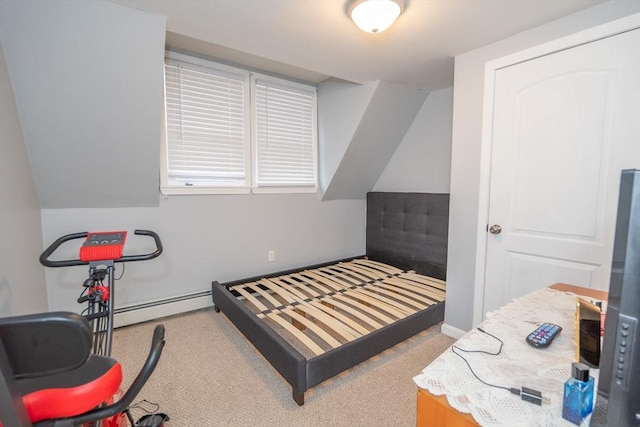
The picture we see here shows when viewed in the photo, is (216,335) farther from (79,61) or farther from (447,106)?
(447,106)

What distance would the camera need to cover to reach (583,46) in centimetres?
160

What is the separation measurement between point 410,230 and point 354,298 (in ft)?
3.87

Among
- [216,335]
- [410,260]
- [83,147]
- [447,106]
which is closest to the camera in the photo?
[83,147]

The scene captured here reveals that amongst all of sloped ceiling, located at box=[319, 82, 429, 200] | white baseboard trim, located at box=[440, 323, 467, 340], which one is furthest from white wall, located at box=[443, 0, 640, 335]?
sloped ceiling, located at box=[319, 82, 429, 200]

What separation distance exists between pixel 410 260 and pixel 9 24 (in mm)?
3587

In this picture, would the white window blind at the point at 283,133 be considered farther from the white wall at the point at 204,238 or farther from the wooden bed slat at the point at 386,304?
the wooden bed slat at the point at 386,304

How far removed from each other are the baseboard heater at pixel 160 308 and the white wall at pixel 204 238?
0.05m

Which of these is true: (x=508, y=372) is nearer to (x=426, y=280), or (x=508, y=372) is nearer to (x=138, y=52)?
(x=426, y=280)

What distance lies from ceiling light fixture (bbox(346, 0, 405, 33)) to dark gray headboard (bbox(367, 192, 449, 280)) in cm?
192

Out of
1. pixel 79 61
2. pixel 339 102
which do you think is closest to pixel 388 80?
pixel 339 102

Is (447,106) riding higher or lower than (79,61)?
higher

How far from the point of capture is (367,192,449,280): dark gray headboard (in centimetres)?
303

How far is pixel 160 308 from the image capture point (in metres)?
2.59

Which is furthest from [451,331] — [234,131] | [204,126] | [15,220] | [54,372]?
[15,220]
